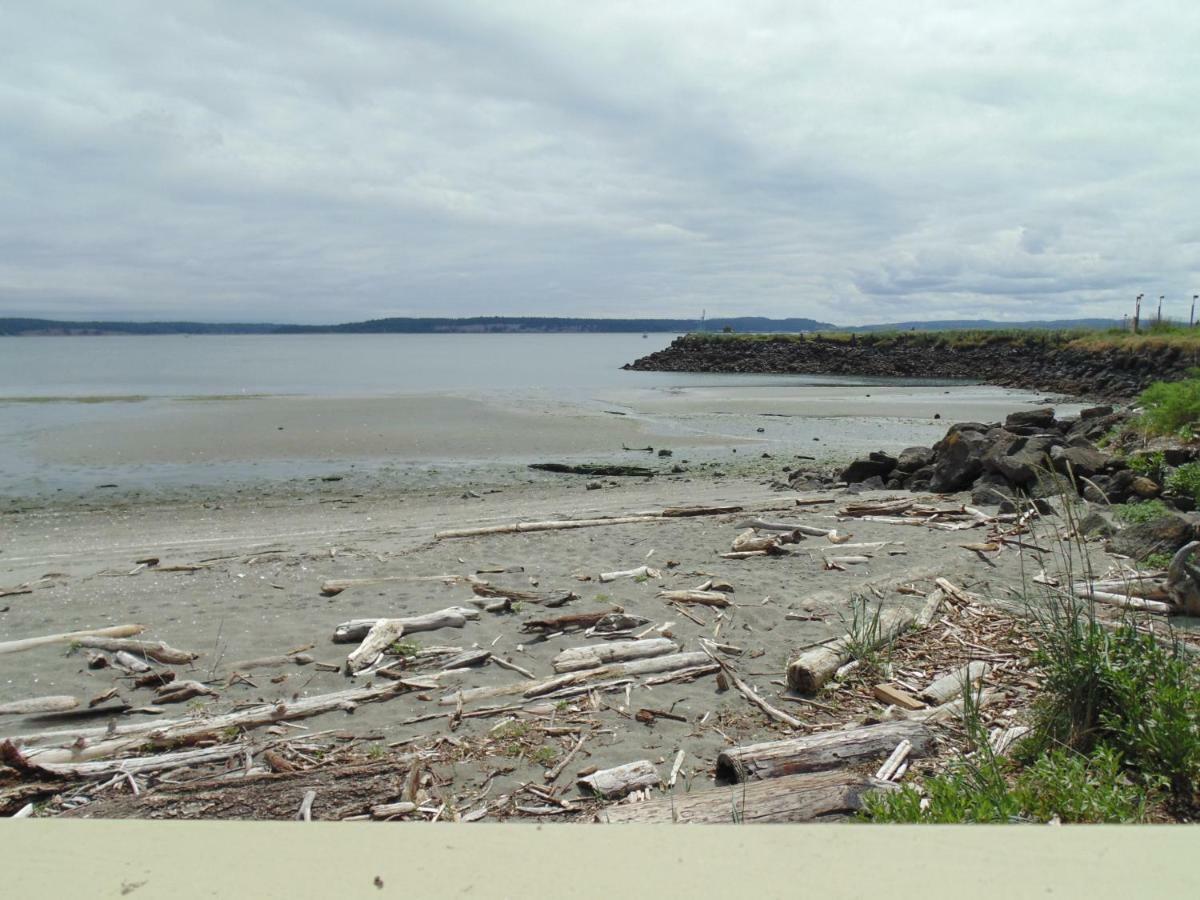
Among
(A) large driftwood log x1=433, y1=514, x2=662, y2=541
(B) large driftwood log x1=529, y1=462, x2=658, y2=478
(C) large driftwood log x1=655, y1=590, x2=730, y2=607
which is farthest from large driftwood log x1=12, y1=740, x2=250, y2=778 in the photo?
(B) large driftwood log x1=529, y1=462, x2=658, y2=478

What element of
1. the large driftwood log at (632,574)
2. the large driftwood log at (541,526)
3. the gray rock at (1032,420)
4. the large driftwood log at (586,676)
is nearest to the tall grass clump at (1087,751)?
the large driftwood log at (586,676)

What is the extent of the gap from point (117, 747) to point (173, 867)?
12.9 feet

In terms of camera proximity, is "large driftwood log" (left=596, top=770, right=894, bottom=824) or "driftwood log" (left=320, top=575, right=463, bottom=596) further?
"driftwood log" (left=320, top=575, right=463, bottom=596)

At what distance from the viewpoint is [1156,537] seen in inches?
326

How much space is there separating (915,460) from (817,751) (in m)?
13.0

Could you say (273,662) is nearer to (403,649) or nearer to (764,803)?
(403,649)

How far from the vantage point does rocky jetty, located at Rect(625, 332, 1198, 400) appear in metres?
43.2

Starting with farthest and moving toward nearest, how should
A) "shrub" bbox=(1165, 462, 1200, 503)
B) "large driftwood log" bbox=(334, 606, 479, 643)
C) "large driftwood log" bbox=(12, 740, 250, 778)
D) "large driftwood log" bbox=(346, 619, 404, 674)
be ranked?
1. "shrub" bbox=(1165, 462, 1200, 503)
2. "large driftwood log" bbox=(334, 606, 479, 643)
3. "large driftwood log" bbox=(346, 619, 404, 674)
4. "large driftwood log" bbox=(12, 740, 250, 778)

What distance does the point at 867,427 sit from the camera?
99.8ft

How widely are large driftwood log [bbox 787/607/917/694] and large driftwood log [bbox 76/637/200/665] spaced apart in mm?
4544

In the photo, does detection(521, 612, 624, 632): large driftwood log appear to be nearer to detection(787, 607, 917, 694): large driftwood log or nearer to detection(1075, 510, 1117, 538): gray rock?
detection(787, 607, 917, 694): large driftwood log

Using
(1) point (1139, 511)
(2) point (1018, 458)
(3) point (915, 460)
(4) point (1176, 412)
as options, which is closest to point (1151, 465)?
(2) point (1018, 458)

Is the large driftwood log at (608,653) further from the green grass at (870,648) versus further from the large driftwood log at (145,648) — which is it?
the large driftwood log at (145,648)

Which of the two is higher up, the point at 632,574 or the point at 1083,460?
the point at 1083,460
